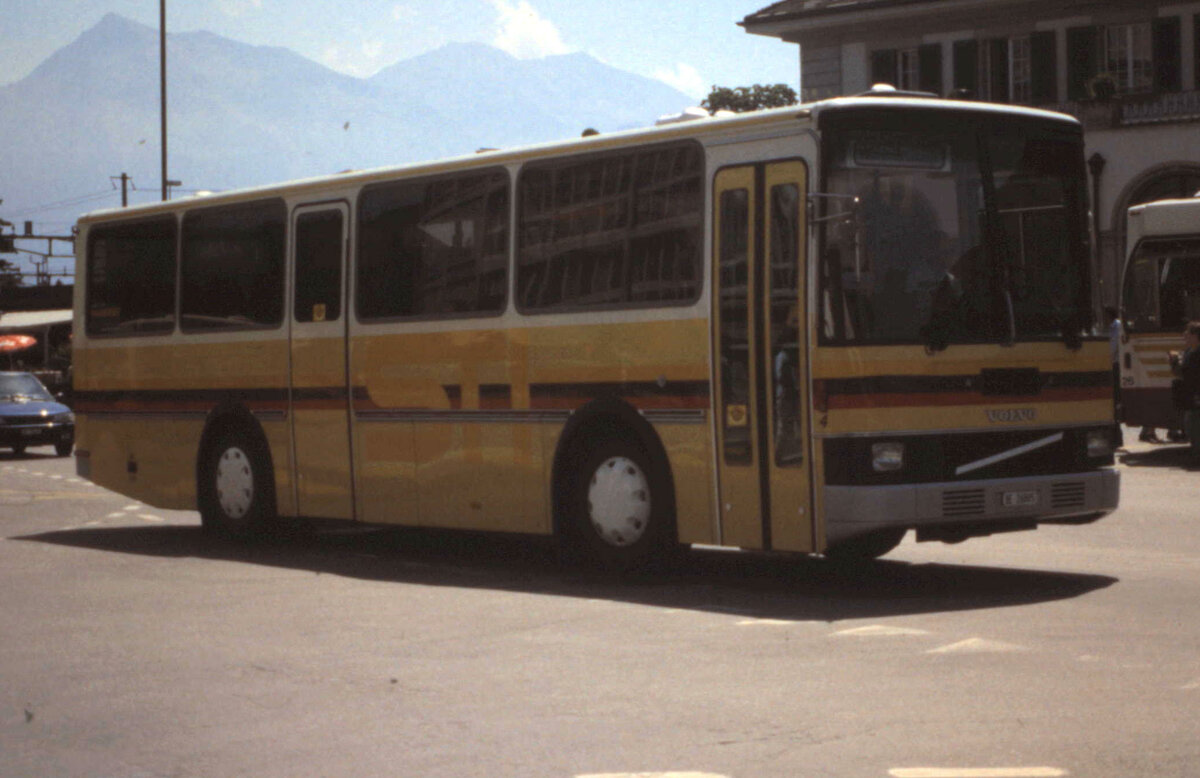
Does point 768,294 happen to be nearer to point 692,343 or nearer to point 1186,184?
point 692,343

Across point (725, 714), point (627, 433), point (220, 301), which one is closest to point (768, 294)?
point (627, 433)

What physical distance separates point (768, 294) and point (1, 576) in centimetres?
598

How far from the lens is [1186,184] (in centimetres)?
4500

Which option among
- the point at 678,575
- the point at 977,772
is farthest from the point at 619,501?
the point at 977,772

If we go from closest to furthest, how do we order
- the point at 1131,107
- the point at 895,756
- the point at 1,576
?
the point at 895,756
the point at 1,576
the point at 1131,107

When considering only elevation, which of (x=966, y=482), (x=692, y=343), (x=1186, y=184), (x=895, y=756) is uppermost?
(x=1186, y=184)

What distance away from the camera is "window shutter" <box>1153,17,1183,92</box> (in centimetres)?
4434

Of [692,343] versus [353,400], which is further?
[353,400]

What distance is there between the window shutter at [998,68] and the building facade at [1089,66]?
0.9 inches

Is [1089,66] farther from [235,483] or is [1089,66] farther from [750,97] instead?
[750,97]

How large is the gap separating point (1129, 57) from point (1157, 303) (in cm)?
1967

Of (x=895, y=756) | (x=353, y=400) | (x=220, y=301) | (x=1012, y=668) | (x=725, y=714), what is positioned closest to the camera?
(x=895, y=756)

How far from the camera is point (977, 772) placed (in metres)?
6.71

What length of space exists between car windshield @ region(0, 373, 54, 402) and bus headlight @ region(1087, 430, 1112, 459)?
2753 centimetres
